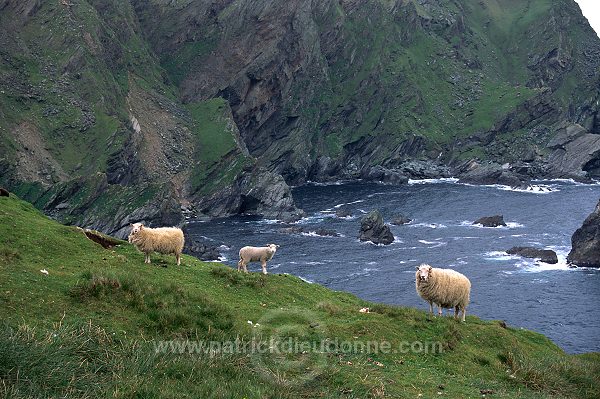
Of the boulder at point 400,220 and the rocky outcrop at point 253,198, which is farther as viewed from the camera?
the rocky outcrop at point 253,198

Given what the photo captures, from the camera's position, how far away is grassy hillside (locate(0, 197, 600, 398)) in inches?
659

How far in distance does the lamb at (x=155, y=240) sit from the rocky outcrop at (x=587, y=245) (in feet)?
287

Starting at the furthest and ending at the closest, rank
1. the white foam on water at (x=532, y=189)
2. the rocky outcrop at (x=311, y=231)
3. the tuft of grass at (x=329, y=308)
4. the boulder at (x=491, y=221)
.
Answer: the white foam on water at (x=532, y=189)
the boulder at (x=491, y=221)
the rocky outcrop at (x=311, y=231)
the tuft of grass at (x=329, y=308)

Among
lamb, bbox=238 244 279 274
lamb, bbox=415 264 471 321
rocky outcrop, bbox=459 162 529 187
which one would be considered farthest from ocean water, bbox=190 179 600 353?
lamb, bbox=415 264 471 321

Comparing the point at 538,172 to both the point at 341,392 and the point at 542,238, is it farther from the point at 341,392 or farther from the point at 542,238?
the point at 341,392

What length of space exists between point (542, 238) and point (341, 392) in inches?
4580

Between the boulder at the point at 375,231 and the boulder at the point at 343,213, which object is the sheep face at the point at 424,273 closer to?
the boulder at the point at 375,231

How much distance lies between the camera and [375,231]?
→ 12769 centimetres

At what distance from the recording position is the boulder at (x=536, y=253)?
110 m

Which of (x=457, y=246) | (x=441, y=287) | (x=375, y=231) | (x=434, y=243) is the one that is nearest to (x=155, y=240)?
(x=441, y=287)

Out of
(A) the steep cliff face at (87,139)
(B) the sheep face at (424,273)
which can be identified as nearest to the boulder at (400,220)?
(A) the steep cliff face at (87,139)

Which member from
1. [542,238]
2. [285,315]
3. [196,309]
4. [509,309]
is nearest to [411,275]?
[509,309]

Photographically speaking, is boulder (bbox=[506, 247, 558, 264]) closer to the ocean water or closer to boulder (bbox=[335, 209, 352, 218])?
the ocean water

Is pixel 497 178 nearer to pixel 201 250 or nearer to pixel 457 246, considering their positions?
pixel 457 246
